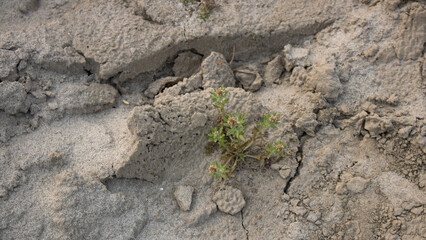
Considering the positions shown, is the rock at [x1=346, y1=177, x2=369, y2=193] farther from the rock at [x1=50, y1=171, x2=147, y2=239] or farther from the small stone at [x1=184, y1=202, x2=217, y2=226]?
the rock at [x1=50, y1=171, x2=147, y2=239]

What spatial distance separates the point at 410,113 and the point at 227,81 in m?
1.44

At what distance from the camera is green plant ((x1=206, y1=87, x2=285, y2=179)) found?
2.38m

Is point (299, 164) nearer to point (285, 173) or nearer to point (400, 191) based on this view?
point (285, 173)

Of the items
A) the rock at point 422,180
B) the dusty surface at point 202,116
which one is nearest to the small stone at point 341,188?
the dusty surface at point 202,116

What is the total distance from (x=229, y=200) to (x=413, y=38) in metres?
2.02

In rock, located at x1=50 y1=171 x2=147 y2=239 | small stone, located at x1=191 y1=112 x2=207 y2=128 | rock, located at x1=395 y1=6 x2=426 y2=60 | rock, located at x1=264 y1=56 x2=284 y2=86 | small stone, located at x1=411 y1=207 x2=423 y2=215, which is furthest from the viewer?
rock, located at x1=264 y1=56 x2=284 y2=86

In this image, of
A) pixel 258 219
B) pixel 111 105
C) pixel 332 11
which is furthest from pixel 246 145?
pixel 332 11

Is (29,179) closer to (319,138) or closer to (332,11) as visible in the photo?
(319,138)

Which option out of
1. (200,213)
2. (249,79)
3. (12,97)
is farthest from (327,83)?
(12,97)

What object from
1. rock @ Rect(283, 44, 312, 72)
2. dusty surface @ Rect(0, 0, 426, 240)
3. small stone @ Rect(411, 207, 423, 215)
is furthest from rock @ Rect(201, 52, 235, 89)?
small stone @ Rect(411, 207, 423, 215)

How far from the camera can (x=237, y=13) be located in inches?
122

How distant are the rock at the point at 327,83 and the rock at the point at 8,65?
2339 millimetres

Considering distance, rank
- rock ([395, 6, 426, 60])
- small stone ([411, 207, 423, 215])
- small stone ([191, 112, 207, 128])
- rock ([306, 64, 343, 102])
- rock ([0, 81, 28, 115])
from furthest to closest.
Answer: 1. rock ([395, 6, 426, 60])
2. rock ([306, 64, 343, 102])
3. rock ([0, 81, 28, 115])
4. small stone ([191, 112, 207, 128])
5. small stone ([411, 207, 423, 215])

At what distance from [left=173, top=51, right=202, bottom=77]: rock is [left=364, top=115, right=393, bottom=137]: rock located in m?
1.45
